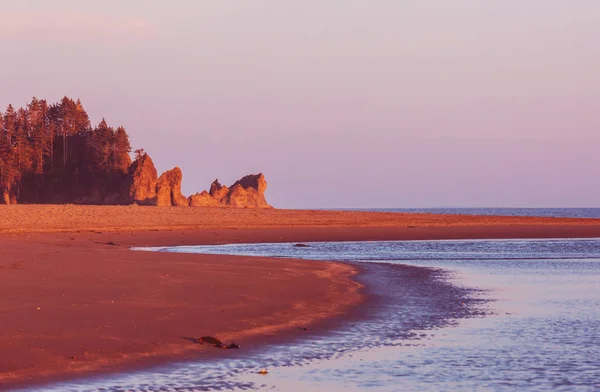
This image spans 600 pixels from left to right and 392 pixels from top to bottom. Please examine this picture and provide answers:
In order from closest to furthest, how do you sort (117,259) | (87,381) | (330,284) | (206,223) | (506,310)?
1. (87,381)
2. (506,310)
3. (330,284)
4. (117,259)
5. (206,223)

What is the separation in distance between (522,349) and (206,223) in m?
54.3

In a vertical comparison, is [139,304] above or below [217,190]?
below

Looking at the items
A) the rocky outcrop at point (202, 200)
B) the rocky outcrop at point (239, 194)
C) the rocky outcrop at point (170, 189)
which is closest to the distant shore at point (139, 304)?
the rocky outcrop at point (170, 189)

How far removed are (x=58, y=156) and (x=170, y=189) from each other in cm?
2106

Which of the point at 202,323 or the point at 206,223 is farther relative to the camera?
the point at 206,223

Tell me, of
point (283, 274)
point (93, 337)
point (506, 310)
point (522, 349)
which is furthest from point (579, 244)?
point (93, 337)

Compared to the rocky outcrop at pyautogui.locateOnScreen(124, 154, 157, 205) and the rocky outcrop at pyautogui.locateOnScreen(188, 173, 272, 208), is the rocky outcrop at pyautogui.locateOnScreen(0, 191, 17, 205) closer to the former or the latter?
the rocky outcrop at pyautogui.locateOnScreen(124, 154, 157, 205)

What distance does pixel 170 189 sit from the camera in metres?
105

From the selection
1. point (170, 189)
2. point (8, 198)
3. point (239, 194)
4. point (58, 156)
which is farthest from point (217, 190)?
point (8, 198)

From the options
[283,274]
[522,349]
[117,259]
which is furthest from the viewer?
[117,259]

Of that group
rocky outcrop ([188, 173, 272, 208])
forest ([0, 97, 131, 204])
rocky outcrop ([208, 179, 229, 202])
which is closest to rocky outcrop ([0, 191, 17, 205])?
forest ([0, 97, 131, 204])

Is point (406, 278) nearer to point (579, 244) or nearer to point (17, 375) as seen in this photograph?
point (17, 375)

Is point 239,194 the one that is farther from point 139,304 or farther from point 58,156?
point 139,304

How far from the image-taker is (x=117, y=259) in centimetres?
2970
